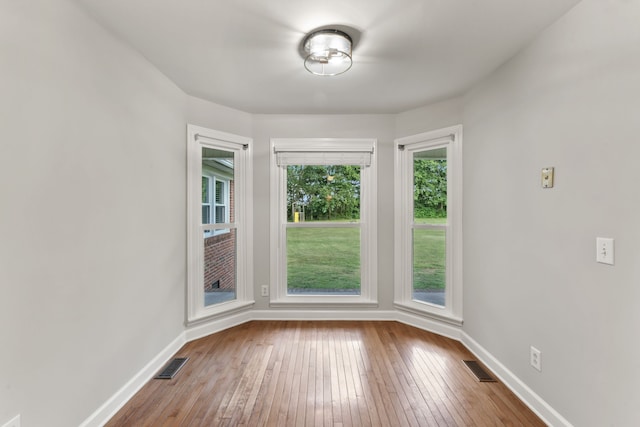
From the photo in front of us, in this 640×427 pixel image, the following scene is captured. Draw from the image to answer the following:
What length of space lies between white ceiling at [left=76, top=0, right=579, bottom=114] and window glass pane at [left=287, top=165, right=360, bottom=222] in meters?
0.94

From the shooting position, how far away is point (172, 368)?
8.16 ft

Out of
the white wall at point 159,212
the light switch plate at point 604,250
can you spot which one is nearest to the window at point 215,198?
the white wall at point 159,212

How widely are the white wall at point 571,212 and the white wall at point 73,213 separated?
2.76 metres

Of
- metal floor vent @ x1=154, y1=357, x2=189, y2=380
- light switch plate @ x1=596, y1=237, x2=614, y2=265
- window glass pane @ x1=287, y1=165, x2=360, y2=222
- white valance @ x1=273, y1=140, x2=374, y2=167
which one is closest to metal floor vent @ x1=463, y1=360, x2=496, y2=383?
light switch plate @ x1=596, y1=237, x2=614, y2=265

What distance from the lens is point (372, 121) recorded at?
3.55m

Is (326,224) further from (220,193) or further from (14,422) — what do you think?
(14,422)

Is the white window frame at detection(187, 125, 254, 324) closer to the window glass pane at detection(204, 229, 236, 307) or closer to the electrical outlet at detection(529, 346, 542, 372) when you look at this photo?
the window glass pane at detection(204, 229, 236, 307)

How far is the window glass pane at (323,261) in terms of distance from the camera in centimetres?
366

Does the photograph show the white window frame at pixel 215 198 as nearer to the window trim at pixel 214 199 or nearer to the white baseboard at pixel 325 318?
the window trim at pixel 214 199

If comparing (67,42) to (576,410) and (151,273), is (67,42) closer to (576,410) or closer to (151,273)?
(151,273)

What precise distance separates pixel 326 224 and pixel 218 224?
1244 millimetres

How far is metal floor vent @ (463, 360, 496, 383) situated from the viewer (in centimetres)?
231

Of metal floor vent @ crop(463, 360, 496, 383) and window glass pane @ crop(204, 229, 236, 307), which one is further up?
window glass pane @ crop(204, 229, 236, 307)

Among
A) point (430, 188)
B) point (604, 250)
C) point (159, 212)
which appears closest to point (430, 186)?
point (430, 188)
